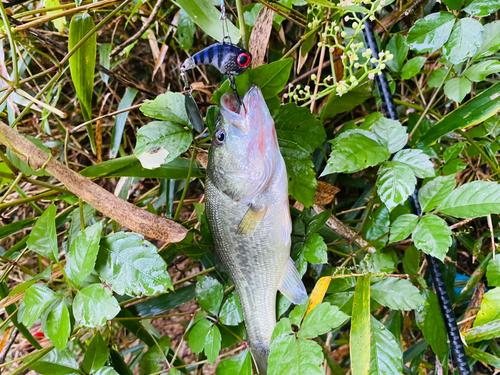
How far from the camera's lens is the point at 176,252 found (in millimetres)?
1484

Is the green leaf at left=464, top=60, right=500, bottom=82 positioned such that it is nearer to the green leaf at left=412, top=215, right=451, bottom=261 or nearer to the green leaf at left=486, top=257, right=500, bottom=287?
the green leaf at left=412, top=215, right=451, bottom=261

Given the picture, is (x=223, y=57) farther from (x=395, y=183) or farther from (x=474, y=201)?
(x=474, y=201)

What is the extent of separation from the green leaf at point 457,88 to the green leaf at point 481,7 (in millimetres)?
189

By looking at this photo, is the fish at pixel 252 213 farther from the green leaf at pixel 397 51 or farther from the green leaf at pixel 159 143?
the green leaf at pixel 397 51

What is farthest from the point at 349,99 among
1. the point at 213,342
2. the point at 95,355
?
the point at 95,355

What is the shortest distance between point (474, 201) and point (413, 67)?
0.51 meters

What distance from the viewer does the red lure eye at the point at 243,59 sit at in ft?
2.87

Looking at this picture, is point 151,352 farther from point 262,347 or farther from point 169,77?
point 169,77

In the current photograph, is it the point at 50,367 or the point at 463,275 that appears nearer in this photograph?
the point at 50,367

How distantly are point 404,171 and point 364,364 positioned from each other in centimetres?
53

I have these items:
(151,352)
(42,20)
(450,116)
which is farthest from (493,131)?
(42,20)

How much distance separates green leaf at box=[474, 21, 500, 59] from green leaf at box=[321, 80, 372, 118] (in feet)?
1.06

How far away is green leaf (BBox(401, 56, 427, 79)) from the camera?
1152mm

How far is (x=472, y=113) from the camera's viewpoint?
41.8 inches
